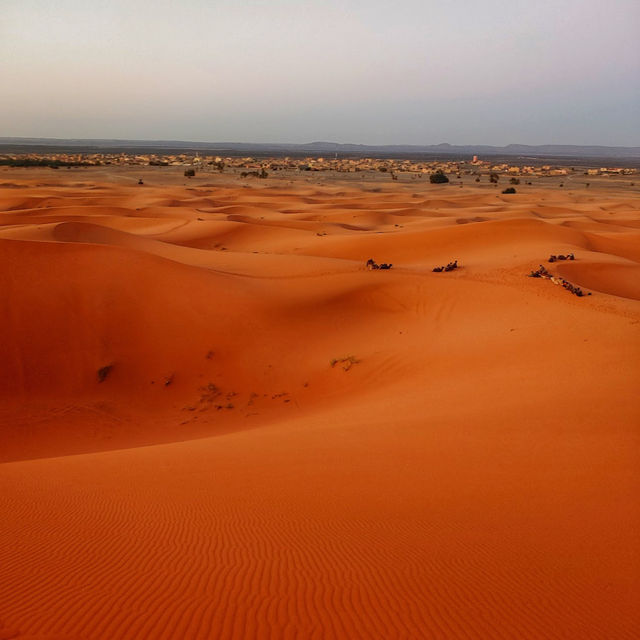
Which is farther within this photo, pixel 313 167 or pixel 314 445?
pixel 313 167

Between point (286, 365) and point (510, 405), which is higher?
point (510, 405)

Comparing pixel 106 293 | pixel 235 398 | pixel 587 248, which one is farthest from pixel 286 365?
pixel 587 248

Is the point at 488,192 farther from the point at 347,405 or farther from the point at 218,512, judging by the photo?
the point at 218,512

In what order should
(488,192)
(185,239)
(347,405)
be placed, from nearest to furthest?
(347,405) → (185,239) → (488,192)

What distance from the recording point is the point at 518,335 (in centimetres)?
1175

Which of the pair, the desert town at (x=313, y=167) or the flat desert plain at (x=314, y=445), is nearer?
the flat desert plain at (x=314, y=445)

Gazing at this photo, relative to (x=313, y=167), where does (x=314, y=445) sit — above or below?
below

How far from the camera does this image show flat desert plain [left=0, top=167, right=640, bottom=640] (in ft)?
12.1

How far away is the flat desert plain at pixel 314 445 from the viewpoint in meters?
3.70

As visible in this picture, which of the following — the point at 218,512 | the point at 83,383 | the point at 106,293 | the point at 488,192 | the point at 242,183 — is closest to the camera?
the point at 218,512

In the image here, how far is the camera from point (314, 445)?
23.5ft

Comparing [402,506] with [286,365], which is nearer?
[402,506]

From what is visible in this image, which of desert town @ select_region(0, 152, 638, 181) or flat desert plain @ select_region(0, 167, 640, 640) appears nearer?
flat desert plain @ select_region(0, 167, 640, 640)

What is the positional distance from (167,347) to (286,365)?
2755 millimetres
